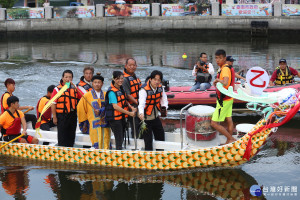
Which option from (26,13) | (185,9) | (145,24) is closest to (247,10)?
(185,9)

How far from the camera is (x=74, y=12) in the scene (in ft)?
108

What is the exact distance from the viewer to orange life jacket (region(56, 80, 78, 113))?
27.2 ft

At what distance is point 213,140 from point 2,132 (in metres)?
3.93

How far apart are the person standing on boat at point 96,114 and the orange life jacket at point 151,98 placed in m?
0.78

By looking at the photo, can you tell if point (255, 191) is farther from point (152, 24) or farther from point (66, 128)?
point (152, 24)

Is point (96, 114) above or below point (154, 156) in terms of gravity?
above

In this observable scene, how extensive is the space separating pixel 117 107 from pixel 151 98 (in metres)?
0.60

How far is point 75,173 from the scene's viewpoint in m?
8.41

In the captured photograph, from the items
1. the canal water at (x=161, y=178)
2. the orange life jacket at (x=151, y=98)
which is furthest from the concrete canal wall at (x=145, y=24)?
the orange life jacket at (x=151, y=98)

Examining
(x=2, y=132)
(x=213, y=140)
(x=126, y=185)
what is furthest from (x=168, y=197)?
(x=2, y=132)

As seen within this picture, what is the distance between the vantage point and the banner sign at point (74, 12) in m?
32.7

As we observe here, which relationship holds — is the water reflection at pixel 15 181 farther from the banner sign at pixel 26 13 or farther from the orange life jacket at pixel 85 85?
the banner sign at pixel 26 13

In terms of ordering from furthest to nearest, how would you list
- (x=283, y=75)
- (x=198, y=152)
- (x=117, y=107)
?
(x=283, y=75) < (x=117, y=107) < (x=198, y=152)

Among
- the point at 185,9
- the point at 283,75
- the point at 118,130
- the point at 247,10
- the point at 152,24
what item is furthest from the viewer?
the point at 152,24
